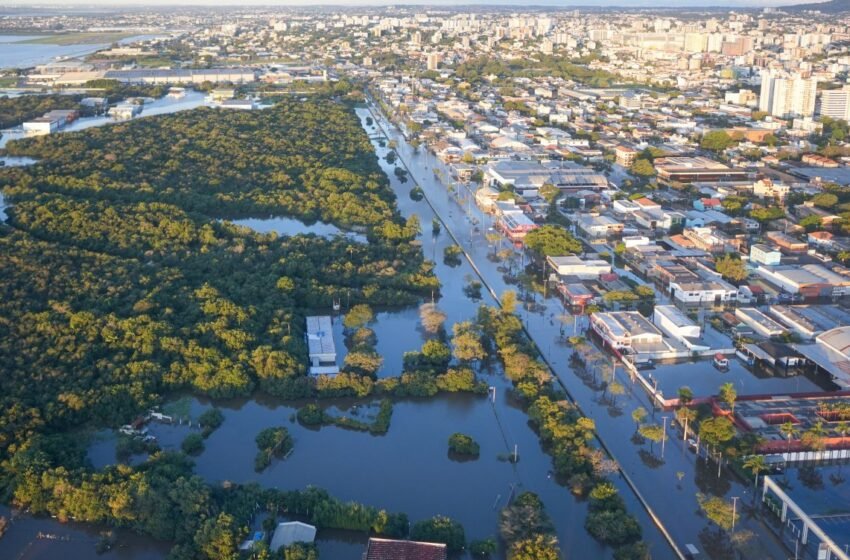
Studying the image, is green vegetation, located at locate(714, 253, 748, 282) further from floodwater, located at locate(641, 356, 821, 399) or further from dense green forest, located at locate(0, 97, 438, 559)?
dense green forest, located at locate(0, 97, 438, 559)

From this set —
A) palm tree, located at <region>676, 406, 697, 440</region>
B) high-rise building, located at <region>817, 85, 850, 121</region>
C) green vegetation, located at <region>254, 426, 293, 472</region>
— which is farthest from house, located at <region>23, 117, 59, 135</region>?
high-rise building, located at <region>817, 85, 850, 121</region>

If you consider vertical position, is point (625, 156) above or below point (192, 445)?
above

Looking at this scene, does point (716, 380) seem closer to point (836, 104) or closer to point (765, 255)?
point (765, 255)

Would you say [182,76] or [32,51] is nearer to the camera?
[182,76]

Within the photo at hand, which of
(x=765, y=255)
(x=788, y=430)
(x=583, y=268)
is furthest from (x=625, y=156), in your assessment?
(x=788, y=430)

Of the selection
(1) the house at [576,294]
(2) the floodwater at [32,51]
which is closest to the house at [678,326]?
(1) the house at [576,294]

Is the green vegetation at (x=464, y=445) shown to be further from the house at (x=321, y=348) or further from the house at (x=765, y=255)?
the house at (x=765, y=255)

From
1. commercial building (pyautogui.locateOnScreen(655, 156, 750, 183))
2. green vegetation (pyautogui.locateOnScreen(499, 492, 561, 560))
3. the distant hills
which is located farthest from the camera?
the distant hills
